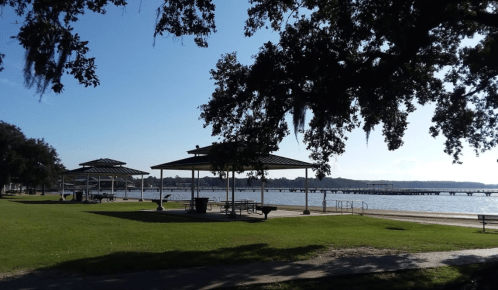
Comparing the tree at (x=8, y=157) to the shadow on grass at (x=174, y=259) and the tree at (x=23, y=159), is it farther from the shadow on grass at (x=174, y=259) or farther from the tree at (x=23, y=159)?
the shadow on grass at (x=174, y=259)

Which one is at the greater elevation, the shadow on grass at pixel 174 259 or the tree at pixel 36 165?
the tree at pixel 36 165

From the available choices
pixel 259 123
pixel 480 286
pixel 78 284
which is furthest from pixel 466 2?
pixel 78 284

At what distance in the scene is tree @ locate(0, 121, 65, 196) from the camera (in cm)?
5116

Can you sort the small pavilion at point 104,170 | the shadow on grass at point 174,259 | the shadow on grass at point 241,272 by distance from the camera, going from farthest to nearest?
the small pavilion at point 104,170, the shadow on grass at point 174,259, the shadow on grass at point 241,272

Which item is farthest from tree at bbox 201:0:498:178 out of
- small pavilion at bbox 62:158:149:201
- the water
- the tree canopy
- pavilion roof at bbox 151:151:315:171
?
small pavilion at bbox 62:158:149:201

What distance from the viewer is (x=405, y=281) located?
25.4 feet

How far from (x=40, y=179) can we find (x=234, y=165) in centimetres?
5016

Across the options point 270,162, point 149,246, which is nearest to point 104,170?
point 270,162

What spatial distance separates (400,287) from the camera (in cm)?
736

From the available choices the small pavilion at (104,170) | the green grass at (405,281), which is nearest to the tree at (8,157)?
the small pavilion at (104,170)

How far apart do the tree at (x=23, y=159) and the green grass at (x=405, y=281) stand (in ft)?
171

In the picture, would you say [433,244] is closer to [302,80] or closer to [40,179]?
[302,80]

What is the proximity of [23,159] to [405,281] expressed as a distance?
5492 cm

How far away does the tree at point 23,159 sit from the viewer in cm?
5116
